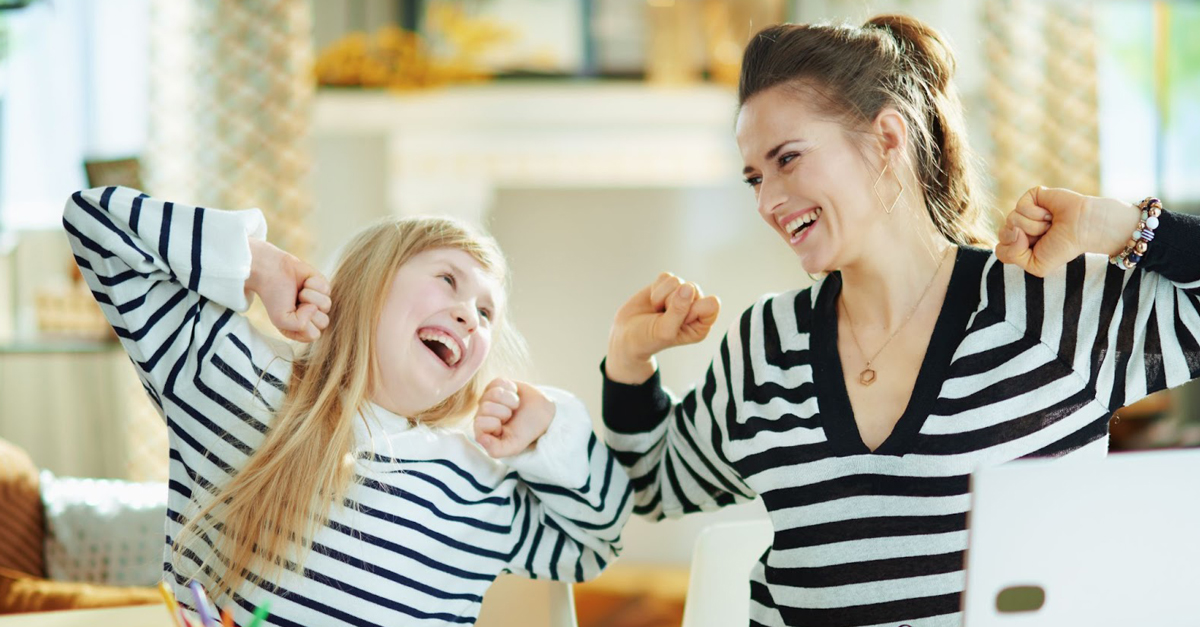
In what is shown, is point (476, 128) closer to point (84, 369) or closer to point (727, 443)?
point (84, 369)

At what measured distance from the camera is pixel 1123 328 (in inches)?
42.6

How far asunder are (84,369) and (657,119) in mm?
2674

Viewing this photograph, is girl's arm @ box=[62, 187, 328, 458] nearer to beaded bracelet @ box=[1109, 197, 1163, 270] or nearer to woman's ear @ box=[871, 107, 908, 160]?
woman's ear @ box=[871, 107, 908, 160]

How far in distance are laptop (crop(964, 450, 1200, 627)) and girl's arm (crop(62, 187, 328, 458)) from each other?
76 centimetres

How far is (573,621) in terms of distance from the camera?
1.28 metres

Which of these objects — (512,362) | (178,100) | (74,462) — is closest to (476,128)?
(178,100)

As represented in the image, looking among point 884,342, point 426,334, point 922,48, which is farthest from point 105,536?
point 922,48

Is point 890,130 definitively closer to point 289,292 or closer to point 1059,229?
Answer: point 1059,229

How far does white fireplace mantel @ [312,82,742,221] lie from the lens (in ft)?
15.0

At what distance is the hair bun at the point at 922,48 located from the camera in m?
1.22

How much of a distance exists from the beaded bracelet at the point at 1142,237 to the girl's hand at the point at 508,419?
63 centimetres

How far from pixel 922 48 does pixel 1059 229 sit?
30 cm

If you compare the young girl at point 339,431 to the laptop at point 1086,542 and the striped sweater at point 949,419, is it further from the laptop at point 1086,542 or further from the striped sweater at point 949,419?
the laptop at point 1086,542

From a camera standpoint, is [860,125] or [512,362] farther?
[512,362]
